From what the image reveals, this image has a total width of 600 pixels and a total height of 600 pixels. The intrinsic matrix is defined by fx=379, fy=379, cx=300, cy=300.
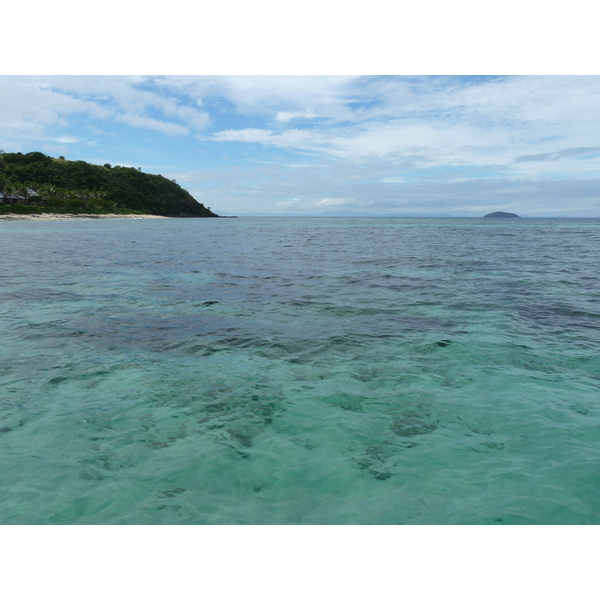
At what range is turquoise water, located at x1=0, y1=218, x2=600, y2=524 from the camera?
5117 millimetres

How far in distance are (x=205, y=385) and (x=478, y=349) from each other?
7.32m

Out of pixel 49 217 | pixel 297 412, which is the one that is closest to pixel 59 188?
pixel 49 217

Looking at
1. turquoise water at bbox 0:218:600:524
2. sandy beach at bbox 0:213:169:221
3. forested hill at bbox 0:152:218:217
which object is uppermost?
forested hill at bbox 0:152:218:217

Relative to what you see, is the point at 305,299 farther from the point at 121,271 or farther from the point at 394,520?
the point at 121,271

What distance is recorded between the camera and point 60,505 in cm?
499

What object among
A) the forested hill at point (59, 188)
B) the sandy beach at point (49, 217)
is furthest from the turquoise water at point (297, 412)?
the forested hill at point (59, 188)

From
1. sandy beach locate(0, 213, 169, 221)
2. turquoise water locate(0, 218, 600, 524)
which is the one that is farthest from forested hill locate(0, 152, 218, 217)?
turquoise water locate(0, 218, 600, 524)

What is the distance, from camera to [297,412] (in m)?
7.31

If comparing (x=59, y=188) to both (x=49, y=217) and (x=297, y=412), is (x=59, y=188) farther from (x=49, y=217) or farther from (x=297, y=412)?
(x=297, y=412)

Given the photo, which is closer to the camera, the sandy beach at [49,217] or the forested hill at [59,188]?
the sandy beach at [49,217]

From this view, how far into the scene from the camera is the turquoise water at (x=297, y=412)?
512 centimetres

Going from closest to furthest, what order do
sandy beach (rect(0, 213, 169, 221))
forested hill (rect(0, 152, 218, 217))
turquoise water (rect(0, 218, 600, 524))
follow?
turquoise water (rect(0, 218, 600, 524))
sandy beach (rect(0, 213, 169, 221))
forested hill (rect(0, 152, 218, 217))

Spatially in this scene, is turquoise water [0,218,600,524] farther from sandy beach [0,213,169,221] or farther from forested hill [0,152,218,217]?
Result: forested hill [0,152,218,217]

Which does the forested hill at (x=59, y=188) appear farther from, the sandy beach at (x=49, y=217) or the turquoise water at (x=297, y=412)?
the turquoise water at (x=297, y=412)
